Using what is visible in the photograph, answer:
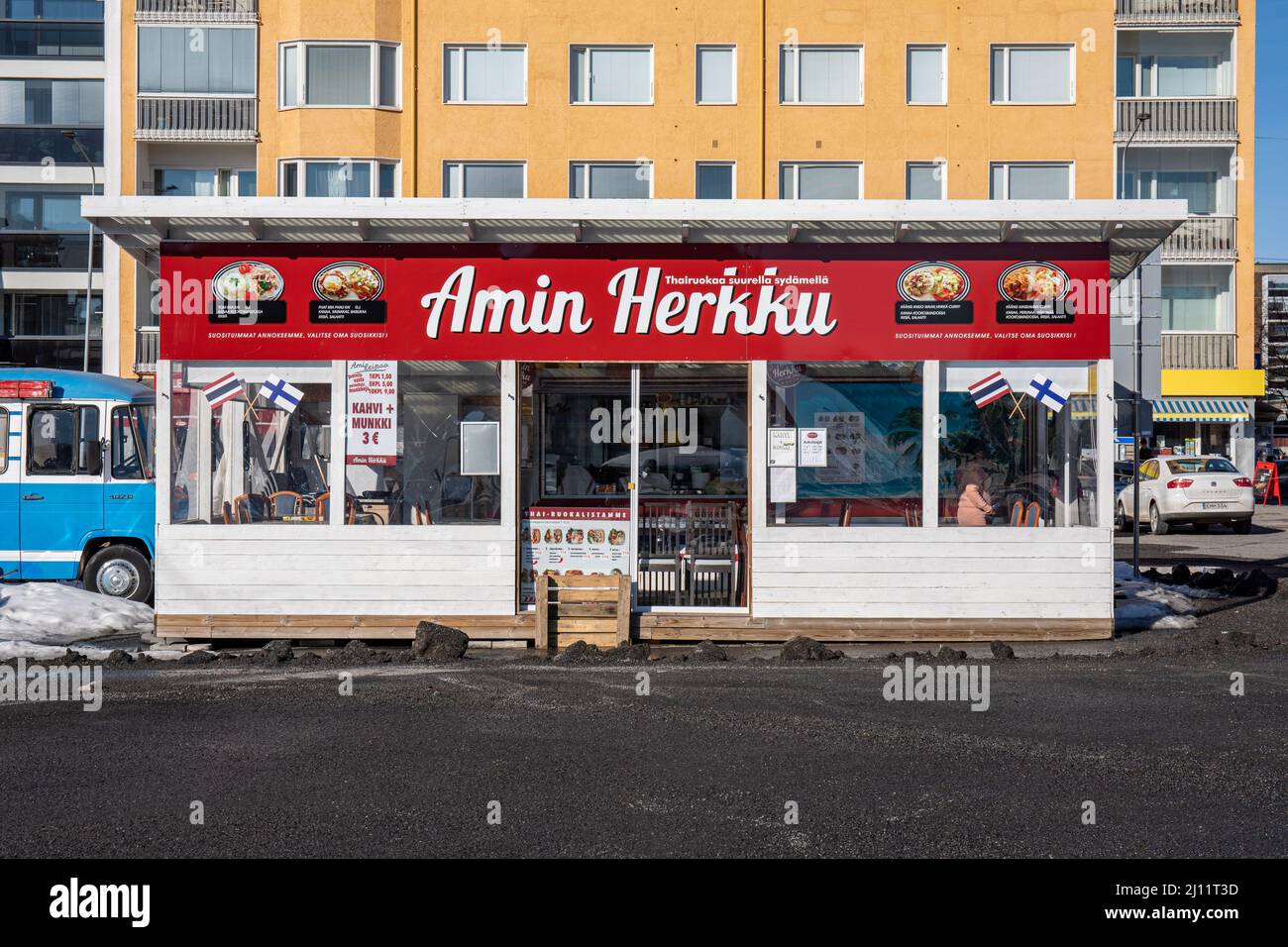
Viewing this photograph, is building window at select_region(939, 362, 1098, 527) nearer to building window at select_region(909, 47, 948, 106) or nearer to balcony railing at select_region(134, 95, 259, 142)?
building window at select_region(909, 47, 948, 106)

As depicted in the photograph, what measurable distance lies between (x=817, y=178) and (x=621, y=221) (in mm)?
23008

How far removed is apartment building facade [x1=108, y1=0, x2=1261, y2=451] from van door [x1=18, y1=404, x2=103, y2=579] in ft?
60.5

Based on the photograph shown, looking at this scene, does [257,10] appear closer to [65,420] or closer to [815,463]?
[65,420]

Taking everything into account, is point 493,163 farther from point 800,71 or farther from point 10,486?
point 10,486

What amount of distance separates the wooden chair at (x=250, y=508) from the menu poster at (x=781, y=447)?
184 inches

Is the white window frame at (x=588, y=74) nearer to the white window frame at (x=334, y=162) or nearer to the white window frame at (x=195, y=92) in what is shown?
the white window frame at (x=334, y=162)

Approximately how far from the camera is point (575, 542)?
12.6 m

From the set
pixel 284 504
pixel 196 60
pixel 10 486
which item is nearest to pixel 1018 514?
pixel 284 504

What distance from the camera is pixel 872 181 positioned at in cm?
3350

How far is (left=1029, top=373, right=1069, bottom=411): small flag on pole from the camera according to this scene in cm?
1227

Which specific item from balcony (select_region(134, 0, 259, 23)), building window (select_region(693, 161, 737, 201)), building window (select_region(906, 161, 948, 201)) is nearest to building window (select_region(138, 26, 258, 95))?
balcony (select_region(134, 0, 259, 23))
